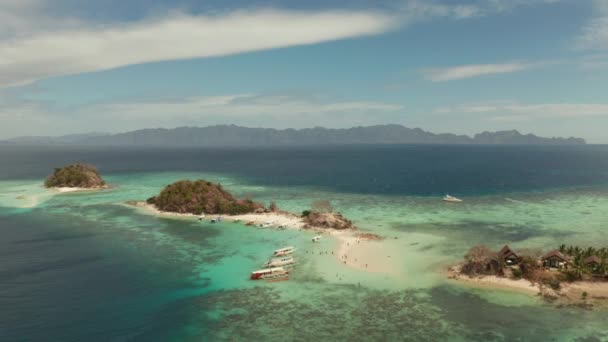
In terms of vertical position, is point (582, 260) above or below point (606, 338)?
above

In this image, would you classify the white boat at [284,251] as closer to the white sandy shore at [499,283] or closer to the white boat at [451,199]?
the white sandy shore at [499,283]

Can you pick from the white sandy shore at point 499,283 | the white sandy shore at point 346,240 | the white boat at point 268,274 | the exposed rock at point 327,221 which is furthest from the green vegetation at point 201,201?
the white sandy shore at point 499,283

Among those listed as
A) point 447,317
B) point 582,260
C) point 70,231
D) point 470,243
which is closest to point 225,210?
point 70,231

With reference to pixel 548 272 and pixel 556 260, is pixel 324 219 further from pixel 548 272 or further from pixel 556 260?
pixel 556 260

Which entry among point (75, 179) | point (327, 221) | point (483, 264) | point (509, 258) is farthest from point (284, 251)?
point (75, 179)

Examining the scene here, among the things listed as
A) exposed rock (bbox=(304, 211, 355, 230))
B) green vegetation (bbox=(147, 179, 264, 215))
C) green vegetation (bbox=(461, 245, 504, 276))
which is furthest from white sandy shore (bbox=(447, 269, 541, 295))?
green vegetation (bbox=(147, 179, 264, 215))

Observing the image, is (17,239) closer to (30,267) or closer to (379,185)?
(30,267)
